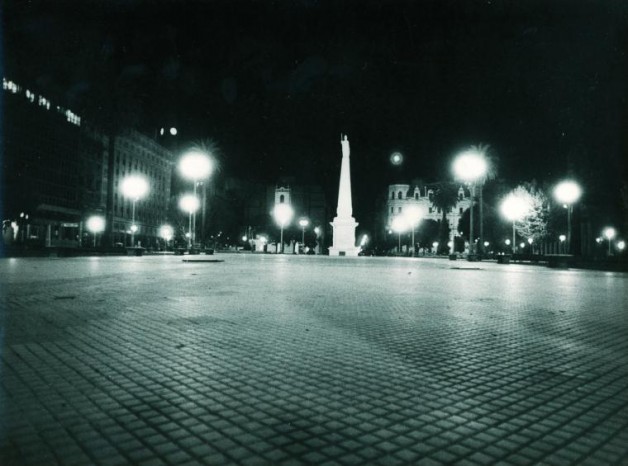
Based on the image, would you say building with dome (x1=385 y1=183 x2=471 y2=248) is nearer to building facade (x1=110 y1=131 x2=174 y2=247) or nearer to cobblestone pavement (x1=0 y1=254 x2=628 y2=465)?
building facade (x1=110 y1=131 x2=174 y2=247)

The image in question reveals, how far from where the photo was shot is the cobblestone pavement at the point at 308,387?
12.5ft

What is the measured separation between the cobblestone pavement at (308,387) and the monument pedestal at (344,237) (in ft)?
219

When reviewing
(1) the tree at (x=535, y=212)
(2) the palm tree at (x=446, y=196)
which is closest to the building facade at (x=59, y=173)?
(1) the tree at (x=535, y=212)

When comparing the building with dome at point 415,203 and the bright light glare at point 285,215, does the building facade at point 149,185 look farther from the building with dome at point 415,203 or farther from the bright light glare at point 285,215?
the building with dome at point 415,203

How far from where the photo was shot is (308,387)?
531cm

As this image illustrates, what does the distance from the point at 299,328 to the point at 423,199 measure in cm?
14583

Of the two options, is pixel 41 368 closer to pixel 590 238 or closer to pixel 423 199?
pixel 590 238

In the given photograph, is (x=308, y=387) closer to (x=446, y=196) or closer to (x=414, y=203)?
Result: (x=446, y=196)

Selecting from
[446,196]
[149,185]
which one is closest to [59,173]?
[149,185]

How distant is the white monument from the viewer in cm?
7600

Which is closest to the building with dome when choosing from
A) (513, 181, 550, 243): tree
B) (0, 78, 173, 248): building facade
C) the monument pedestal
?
(0, 78, 173, 248): building facade

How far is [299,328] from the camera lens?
8.73 metres

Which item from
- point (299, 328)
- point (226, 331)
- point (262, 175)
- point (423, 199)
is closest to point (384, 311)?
point (299, 328)

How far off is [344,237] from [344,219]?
10.00 ft
